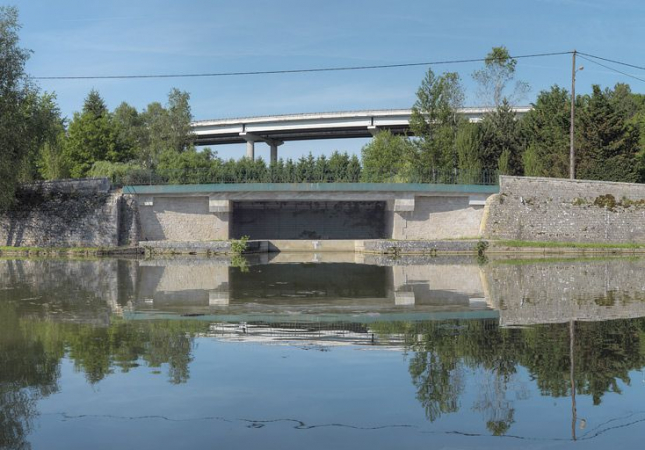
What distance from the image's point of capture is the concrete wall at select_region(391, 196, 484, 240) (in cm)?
4503

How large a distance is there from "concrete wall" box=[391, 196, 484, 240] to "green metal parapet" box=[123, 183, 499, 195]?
3.70 feet

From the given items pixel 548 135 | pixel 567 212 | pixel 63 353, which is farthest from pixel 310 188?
pixel 63 353

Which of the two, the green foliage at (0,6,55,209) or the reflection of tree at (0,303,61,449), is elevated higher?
the green foliage at (0,6,55,209)

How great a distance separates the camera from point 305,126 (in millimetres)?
77375

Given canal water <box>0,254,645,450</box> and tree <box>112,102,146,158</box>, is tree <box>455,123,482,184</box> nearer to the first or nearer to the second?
canal water <box>0,254,645,450</box>

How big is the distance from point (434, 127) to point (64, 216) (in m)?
30.4

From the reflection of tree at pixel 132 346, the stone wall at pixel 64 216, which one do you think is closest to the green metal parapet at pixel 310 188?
the stone wall at pixel 64 216

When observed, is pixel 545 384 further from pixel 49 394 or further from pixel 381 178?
pixel 381 178

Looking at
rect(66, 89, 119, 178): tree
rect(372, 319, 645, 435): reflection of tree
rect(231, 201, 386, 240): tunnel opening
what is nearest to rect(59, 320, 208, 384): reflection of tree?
rect(372, 319, 645, 435): reflection of tree

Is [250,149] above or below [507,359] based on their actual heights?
above

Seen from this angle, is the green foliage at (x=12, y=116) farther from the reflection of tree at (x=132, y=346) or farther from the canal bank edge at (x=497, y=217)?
the reflection of tree at (x=132, y=346)

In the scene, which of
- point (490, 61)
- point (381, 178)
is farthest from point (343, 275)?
point (490, 61)

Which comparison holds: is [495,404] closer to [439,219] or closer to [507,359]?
[507,359]

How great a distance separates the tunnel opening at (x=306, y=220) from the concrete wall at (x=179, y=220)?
7.36 metres
